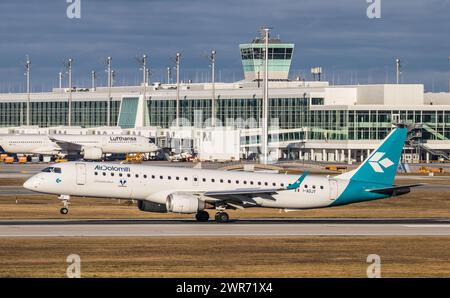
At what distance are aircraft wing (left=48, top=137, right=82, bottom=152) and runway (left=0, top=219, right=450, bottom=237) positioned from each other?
11857 cm

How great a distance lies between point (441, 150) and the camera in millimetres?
199000

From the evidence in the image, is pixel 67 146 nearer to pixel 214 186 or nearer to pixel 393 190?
pixel 214 186

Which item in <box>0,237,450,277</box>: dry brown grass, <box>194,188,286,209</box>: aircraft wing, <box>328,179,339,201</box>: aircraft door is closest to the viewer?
<box>0,237,450,277</box>: dry brown grass

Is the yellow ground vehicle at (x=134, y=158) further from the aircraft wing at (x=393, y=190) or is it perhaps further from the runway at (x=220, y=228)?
the aircraft wing at (x=393, y=190)

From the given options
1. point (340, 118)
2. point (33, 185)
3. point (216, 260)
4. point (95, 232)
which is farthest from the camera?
point (340, 118)

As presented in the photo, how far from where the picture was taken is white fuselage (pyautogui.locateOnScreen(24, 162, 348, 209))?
207 feet

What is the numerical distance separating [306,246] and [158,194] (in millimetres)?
14014

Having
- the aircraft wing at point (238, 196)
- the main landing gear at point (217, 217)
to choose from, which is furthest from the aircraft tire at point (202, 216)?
the aircraft wing at point (238, 196)

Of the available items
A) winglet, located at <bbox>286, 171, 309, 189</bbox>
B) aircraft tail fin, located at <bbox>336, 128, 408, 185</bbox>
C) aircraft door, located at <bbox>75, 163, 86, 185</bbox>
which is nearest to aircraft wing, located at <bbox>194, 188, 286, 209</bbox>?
winglet, located at <bbox>286, 171, 309, 189</bbox>

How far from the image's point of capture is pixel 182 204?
62.5m

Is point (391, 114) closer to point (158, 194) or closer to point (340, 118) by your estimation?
point (340, 118)

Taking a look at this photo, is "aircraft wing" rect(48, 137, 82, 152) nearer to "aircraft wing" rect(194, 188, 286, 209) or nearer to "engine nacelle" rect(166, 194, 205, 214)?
"aircraft wing" rect(194, 188, 286, 209)
